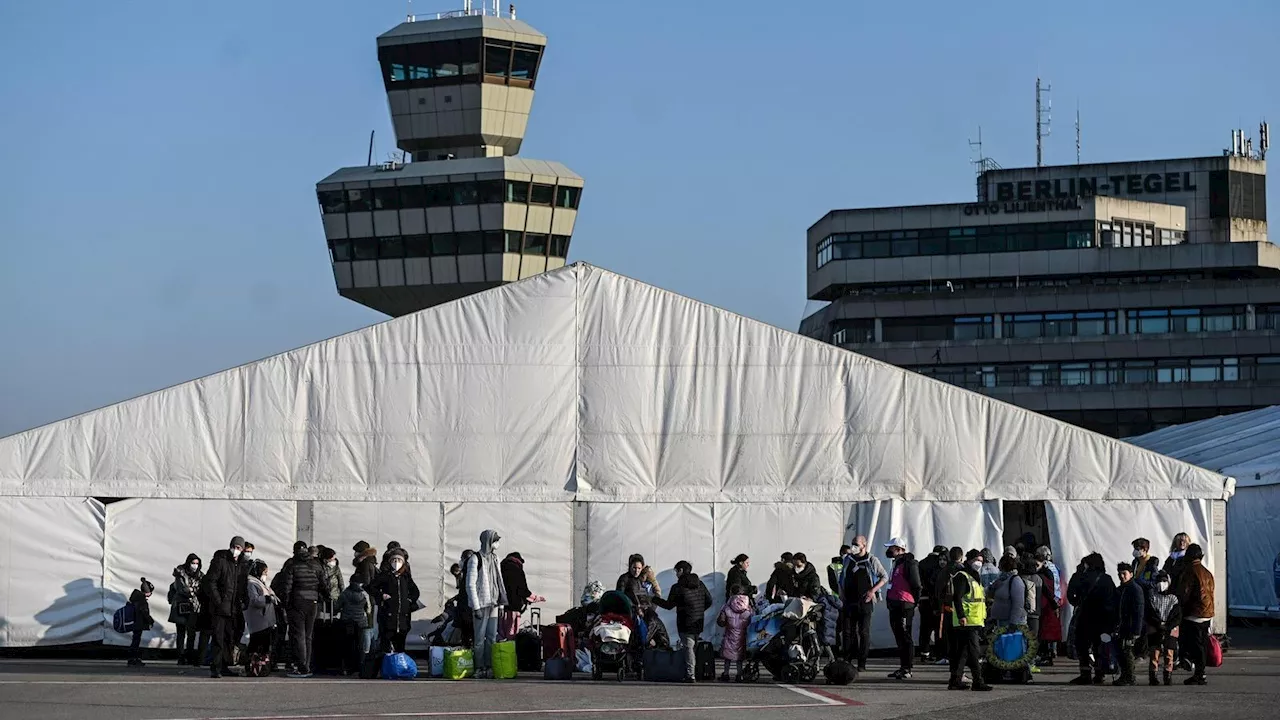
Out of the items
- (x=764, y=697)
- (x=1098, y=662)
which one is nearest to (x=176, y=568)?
(x=764, y=697)

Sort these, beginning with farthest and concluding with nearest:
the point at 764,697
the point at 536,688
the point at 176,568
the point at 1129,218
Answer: the point at 1129,218 < the point at 176,568 < the point at 536,688 < the point at 764,697

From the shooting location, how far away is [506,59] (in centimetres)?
7119

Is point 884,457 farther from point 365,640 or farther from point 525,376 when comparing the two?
point 365,640

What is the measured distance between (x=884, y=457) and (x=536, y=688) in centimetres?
760

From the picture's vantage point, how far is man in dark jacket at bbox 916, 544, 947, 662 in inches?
807

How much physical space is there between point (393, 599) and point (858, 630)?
18.0ft

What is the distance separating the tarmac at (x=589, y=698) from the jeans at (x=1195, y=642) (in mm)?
255

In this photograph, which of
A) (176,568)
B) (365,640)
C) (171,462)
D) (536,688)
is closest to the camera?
(536,688)

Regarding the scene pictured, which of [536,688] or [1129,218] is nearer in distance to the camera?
[536,688]

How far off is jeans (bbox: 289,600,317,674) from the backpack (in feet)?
11.5

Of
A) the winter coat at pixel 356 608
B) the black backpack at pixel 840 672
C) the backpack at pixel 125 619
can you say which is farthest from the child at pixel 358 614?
the black backpack at pixel 840 672

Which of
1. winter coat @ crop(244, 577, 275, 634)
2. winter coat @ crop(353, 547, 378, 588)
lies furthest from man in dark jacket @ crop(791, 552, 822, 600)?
winter coat @ crop(244, 577, 275, 634)

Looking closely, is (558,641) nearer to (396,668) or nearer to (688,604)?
(688,604)

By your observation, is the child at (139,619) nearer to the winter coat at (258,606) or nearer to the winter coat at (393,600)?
the winter coat at (258,606)
